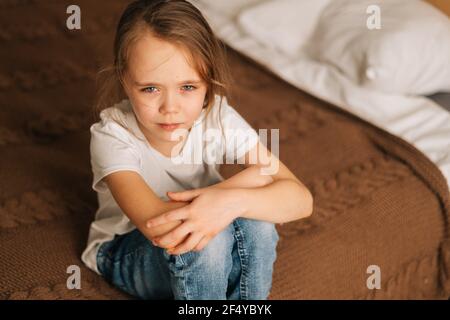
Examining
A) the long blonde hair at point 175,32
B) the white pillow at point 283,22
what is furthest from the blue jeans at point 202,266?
the white pillow at point 283,22

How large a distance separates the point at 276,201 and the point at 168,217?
181mm

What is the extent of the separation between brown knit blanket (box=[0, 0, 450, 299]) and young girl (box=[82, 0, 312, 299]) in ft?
0.27

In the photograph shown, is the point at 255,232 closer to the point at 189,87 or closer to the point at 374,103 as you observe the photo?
the point at 189,87

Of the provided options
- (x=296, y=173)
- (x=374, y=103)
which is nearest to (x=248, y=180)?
(x=296, y=173)

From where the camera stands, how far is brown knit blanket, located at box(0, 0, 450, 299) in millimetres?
947

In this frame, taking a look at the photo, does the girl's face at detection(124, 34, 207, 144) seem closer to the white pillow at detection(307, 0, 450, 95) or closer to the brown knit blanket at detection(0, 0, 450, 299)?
the brown knit blanket at detection(0, 0, 450, 299)

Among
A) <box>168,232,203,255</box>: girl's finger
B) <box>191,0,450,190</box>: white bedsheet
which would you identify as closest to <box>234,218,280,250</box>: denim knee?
<box>168,232,203,255</box>: girl's finger

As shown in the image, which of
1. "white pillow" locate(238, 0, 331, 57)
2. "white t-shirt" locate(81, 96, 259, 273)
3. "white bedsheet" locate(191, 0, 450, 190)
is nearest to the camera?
"white t-shirt" locate(81, 96, 259, 273)

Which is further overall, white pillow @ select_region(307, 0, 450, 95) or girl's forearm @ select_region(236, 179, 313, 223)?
white pillow @ select_region(307, 0, 450, 95)

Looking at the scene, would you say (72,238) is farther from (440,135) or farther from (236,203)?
(440,135)

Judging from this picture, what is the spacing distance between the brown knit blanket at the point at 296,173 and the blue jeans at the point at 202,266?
0.05 metres

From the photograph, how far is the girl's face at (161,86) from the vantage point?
755 millimetres

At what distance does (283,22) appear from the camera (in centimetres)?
143
